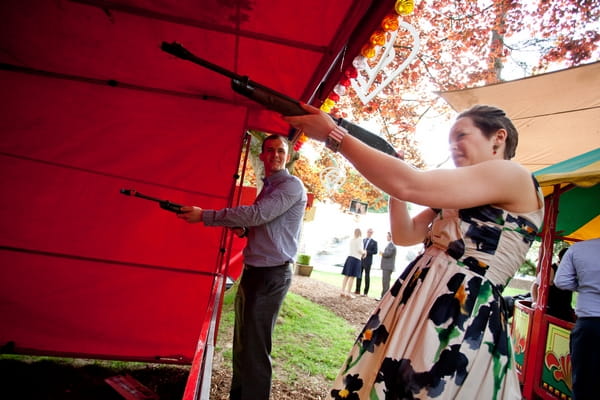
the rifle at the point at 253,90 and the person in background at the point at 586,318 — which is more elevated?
the rifle at the point at 253,90

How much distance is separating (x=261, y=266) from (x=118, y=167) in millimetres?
1734

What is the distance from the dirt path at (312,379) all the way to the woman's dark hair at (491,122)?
320 centimetres

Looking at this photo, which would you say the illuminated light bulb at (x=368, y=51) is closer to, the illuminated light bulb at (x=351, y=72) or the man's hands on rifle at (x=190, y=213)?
the illuminated light bulb at (x=351, y=72)

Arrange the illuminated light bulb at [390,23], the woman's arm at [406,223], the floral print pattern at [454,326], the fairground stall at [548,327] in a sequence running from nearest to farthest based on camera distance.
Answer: the floral print pattern at [454,326], the woman's arm at [406,223], the illuminated light bulb at [390,23], the fairground stall at [548,327]

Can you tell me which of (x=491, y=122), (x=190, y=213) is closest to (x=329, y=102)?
(x=190, y=213)

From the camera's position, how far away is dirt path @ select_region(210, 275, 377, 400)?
3325 mm

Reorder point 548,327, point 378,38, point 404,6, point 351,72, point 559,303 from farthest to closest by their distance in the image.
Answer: point 559,303
point 548,327
point 351,72
point 378,38
point 404,6

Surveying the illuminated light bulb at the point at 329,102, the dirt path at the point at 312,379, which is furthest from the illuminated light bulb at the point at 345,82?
the dirt path at the point at 312,379

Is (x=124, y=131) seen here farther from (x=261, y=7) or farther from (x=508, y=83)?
(x=508, y=83)

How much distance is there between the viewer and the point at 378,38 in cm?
188

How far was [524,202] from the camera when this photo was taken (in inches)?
43.3

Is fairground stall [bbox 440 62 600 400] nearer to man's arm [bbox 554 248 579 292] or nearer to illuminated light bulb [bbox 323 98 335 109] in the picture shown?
man's arm [bbox 554 248 579 292]

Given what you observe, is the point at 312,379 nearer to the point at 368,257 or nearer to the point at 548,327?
the point at 548,327

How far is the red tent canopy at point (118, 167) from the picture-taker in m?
2.31
